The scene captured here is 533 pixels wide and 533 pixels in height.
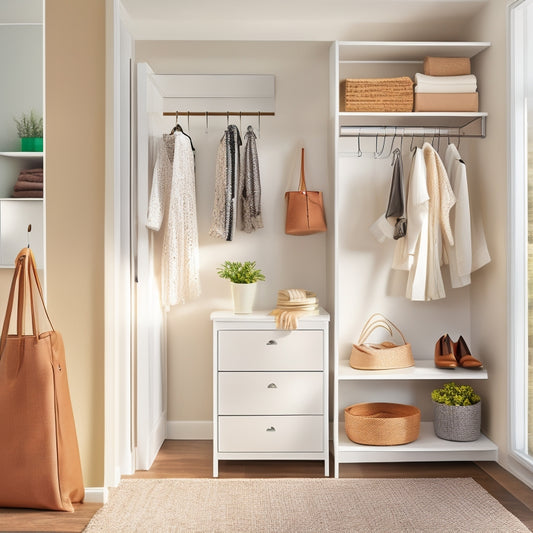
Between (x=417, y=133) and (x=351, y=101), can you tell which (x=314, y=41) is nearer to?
(x=351, y=101)

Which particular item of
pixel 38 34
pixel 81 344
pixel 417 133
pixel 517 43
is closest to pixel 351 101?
pixel 417 133

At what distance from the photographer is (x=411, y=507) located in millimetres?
2877

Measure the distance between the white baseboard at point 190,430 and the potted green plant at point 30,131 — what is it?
1809 millimetres

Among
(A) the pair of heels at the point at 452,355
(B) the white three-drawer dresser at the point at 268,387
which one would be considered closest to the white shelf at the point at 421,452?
(B) the white three-drawer dresser at the point at 268,387

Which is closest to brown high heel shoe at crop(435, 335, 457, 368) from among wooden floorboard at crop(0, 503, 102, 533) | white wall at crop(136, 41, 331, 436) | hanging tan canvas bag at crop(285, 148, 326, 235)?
white wall at crop(136, 41, 331, 436)

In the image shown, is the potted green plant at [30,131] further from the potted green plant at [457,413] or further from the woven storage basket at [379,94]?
the potted green plant at [457,413]

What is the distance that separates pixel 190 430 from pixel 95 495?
39.3 inches

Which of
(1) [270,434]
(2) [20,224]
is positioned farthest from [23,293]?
(1) [270,434]

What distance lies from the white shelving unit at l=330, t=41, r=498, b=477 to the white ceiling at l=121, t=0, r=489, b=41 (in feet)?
Answer: 0.51

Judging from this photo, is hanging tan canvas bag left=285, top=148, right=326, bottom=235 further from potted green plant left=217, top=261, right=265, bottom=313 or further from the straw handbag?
the straw handbag

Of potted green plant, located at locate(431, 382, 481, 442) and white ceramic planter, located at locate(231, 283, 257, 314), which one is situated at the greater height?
white ceramic planter, located at locate(231, 283, 257, 314)

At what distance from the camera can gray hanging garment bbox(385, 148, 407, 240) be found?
11.3ft

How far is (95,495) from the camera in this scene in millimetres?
2932

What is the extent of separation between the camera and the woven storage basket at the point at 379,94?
3.42 metres
